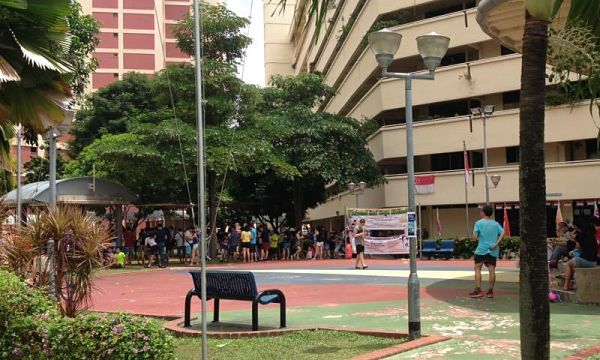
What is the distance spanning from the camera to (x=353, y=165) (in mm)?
34344

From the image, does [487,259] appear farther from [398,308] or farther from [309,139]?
[309,139]

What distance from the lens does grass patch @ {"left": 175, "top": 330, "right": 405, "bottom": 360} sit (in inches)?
308

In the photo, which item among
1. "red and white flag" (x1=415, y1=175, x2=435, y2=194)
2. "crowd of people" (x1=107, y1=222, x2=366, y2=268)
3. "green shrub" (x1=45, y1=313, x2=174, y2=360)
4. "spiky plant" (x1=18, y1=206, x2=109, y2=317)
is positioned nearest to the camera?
"green shrub" (x1=45, y1=313, x2=174, y2=360)

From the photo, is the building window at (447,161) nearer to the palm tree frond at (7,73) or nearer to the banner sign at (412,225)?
the banner sign at (412,225)

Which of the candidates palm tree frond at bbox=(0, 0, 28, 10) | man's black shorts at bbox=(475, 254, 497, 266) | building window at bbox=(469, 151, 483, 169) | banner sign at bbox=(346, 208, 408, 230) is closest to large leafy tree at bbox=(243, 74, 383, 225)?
banner sign at bbox=(346, 208, 408, 230)

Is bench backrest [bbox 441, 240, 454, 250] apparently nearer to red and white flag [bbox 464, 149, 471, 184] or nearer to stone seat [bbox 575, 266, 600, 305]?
red and white flag [bbox 464, 149, 471, 184]

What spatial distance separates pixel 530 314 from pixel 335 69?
46189mm

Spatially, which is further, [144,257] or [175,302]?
[144,257]

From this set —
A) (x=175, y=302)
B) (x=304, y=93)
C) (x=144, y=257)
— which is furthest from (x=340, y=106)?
(x=175, y=302)

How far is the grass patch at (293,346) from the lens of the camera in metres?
7.82

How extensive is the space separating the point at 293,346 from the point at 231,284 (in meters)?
1.70

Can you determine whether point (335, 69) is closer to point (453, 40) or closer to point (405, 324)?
point (453, 40)

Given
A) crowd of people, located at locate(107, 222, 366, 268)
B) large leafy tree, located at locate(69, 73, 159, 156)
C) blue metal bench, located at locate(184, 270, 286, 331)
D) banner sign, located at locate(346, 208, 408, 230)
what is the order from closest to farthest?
blue metal bench, located at locate(184, 270, 286, 331) → crowd of people, located at locate(107, 222, 366, 268) → banner sign, located at locate(346, 208, 408, 230) → large leafy tree, located at locate(69, 73, 159, 156)

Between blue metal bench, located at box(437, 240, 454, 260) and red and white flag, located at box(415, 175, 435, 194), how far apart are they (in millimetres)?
6130
